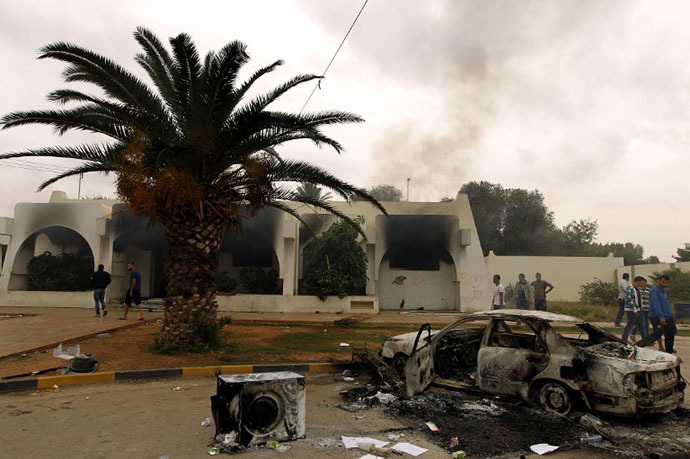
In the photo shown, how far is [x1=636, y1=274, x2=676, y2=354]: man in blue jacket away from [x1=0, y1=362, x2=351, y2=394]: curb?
582 centimetres

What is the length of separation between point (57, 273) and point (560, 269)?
26428 millimetres

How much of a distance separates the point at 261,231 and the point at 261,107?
10525mm

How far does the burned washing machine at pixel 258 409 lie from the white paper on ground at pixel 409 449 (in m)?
0.91

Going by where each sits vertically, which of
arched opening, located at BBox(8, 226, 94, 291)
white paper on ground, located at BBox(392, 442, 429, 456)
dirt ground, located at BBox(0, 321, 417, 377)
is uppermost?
arched opening, located at BBox(8, 226, 94, 291)

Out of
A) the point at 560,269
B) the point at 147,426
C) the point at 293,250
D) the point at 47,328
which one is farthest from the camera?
the point at 560,269

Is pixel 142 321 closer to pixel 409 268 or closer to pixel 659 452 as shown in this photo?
pixel 409 268

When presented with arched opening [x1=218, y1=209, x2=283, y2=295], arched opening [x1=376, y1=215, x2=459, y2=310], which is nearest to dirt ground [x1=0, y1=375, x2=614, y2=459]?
arched opening [x1=218, y1=209, x2=283, y2=295]

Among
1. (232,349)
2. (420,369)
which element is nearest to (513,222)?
(232,349)

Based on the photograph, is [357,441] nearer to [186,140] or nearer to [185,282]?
[185,282]

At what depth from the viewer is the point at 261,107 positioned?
872 cm

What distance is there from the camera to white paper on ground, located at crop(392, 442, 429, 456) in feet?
13.6

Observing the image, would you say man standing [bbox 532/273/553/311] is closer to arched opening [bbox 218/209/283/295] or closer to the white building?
the white building

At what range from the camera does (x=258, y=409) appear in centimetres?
425

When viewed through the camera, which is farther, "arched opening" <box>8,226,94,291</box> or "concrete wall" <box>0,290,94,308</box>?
"arched opening" <box>8,226,94,291</box>
